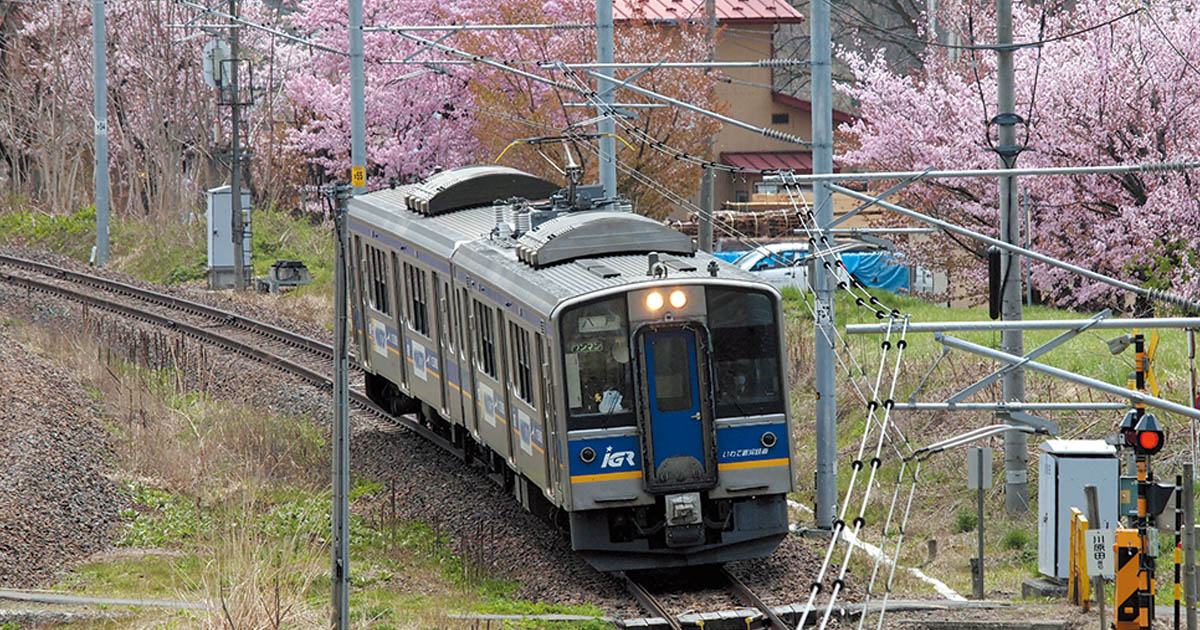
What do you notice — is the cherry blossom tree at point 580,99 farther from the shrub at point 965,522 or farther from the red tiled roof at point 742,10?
the shrub at point 965,522

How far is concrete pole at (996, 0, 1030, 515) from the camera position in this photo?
15.0 meters

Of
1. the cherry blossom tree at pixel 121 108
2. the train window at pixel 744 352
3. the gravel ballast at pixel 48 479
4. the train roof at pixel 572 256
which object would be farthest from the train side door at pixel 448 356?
the cherry blossom tree at pixel 121 108

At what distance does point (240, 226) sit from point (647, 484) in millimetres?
18702

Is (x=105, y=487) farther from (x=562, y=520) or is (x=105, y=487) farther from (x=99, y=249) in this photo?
(x=99, y=249)

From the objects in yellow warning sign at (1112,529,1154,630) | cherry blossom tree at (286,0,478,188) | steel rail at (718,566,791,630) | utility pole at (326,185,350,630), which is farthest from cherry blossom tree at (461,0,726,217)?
utility pole at (326,185,350,630)

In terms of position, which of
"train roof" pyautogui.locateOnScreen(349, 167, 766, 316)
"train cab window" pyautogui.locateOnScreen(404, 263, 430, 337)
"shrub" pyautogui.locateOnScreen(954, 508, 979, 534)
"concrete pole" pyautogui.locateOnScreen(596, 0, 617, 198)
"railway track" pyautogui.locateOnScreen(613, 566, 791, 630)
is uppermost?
"concrete pole" pyautogui.locateOnScreen(596, 0, 617, 198)

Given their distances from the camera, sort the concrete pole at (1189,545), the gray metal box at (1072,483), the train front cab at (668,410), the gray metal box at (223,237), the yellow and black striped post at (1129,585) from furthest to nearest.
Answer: the gray metal box at (223,237) → the gray metal box at (1072,483) → the train front cab at (668,410) → the concrete pole at (1189,545) → the yellow and black striped post at (1129,585)

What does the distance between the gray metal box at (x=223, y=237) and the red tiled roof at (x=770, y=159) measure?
20439mm

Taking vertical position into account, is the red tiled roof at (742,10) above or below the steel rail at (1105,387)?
above

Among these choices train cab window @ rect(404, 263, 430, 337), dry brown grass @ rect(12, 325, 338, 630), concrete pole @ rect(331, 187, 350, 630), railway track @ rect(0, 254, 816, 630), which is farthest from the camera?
railway track @ rect(0, 254, 816, 630)

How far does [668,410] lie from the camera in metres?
12.9

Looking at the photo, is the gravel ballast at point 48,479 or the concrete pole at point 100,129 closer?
the gravel ballast at point 48,479

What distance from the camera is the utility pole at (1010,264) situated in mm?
14945

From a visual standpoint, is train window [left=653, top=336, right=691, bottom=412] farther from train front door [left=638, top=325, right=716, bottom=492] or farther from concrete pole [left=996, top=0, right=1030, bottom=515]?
concrete pole [left=996, top=0, right=1030, bottom=515]
